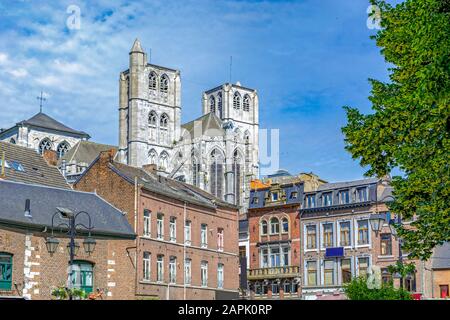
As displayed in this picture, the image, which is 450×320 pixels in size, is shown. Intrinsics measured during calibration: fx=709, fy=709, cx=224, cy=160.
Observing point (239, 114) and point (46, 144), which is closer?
point (46, 144)

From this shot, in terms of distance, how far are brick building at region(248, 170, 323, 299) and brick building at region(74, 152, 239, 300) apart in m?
8.28

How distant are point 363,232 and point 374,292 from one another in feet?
96.1

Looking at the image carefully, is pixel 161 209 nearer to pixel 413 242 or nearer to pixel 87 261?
pixel 87 261

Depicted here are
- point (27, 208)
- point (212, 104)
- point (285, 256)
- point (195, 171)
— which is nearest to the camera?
point (27, 208)

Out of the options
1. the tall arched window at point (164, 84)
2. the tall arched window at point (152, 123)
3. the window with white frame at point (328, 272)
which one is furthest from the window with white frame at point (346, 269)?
the tall arched window at point (164, 84)

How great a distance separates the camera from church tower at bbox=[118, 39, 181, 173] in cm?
13838

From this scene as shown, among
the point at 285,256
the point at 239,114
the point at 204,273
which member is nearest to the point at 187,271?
the point at 204,273

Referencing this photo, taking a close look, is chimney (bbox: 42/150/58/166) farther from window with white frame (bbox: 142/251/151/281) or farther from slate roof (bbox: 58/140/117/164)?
slate roof (bbox: 58/140/117/164)

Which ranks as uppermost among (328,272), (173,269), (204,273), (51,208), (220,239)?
(51,208)

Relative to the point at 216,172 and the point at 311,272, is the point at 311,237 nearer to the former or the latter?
the point at 311,272

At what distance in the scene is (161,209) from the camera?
1823 inches

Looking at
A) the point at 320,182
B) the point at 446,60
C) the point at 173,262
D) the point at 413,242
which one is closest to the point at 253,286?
the point at 320,182

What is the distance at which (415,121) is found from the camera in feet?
68.0
